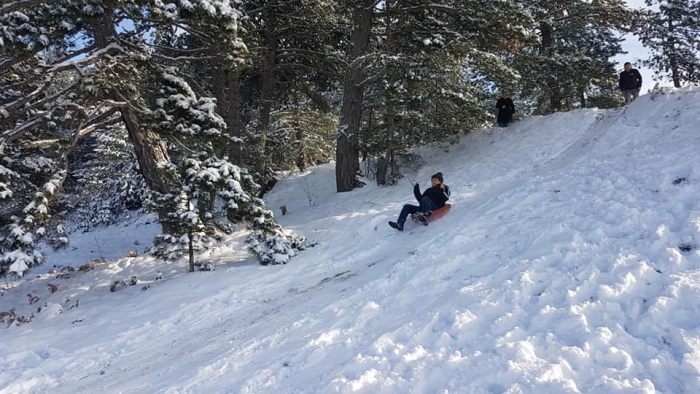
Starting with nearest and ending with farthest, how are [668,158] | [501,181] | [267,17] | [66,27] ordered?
[668,158]
[66,27]
[501,181]
[267,17]

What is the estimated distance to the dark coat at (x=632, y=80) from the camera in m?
13.1

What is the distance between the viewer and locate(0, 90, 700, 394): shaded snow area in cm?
337

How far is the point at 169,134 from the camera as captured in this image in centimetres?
913

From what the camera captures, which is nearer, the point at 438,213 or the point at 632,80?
the point at 438,213

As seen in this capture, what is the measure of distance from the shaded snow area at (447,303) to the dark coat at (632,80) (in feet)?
10.1

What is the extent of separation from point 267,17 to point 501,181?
8542 mm

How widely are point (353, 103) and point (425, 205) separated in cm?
566

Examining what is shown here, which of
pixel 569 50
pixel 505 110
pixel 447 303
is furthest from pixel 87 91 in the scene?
pixel 569 50

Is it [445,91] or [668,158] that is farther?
[445,91]

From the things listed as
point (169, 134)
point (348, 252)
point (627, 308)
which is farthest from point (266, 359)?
point (169, 134)

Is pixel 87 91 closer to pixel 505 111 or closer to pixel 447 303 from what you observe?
pixel 447 303

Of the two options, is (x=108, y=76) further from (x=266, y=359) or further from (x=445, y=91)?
(x=445, y=91)

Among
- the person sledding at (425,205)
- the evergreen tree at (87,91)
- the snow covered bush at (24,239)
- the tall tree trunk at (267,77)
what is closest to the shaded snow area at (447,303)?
the person sledding at (425,205)

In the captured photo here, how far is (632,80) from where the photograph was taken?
1308 cm
